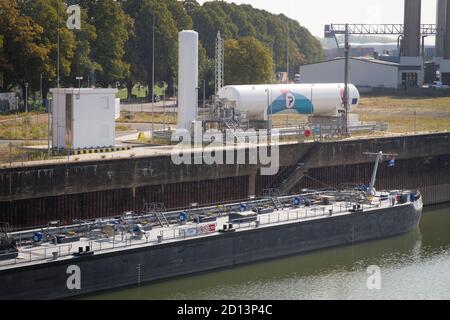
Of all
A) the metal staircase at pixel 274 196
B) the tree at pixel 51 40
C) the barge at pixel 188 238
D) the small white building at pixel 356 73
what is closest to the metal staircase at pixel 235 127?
the metal staircase at pixel 274 196

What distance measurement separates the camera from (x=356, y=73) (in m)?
119

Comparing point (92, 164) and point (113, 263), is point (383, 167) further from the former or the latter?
point (113, 263)

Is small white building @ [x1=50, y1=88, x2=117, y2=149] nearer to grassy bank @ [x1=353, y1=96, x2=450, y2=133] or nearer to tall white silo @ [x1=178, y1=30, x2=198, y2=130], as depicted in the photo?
tall white silo @ [x1=178, y1=30, x2=198, y2=130]

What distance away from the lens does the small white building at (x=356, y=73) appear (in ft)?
379

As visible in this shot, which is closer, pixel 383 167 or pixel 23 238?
pixel 23 238

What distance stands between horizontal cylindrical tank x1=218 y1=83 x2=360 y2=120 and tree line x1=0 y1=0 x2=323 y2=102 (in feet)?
31.3

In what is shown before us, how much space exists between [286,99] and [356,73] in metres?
53.4

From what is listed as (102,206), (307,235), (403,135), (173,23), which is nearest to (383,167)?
(403,135)

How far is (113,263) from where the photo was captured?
140 ft

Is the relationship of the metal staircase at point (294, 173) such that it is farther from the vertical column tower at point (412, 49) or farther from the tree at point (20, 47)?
the vertical column tower at point (412, 49)

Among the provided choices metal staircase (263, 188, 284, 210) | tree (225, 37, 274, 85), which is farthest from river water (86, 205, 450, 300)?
tree (225, 37, 274, 85)
